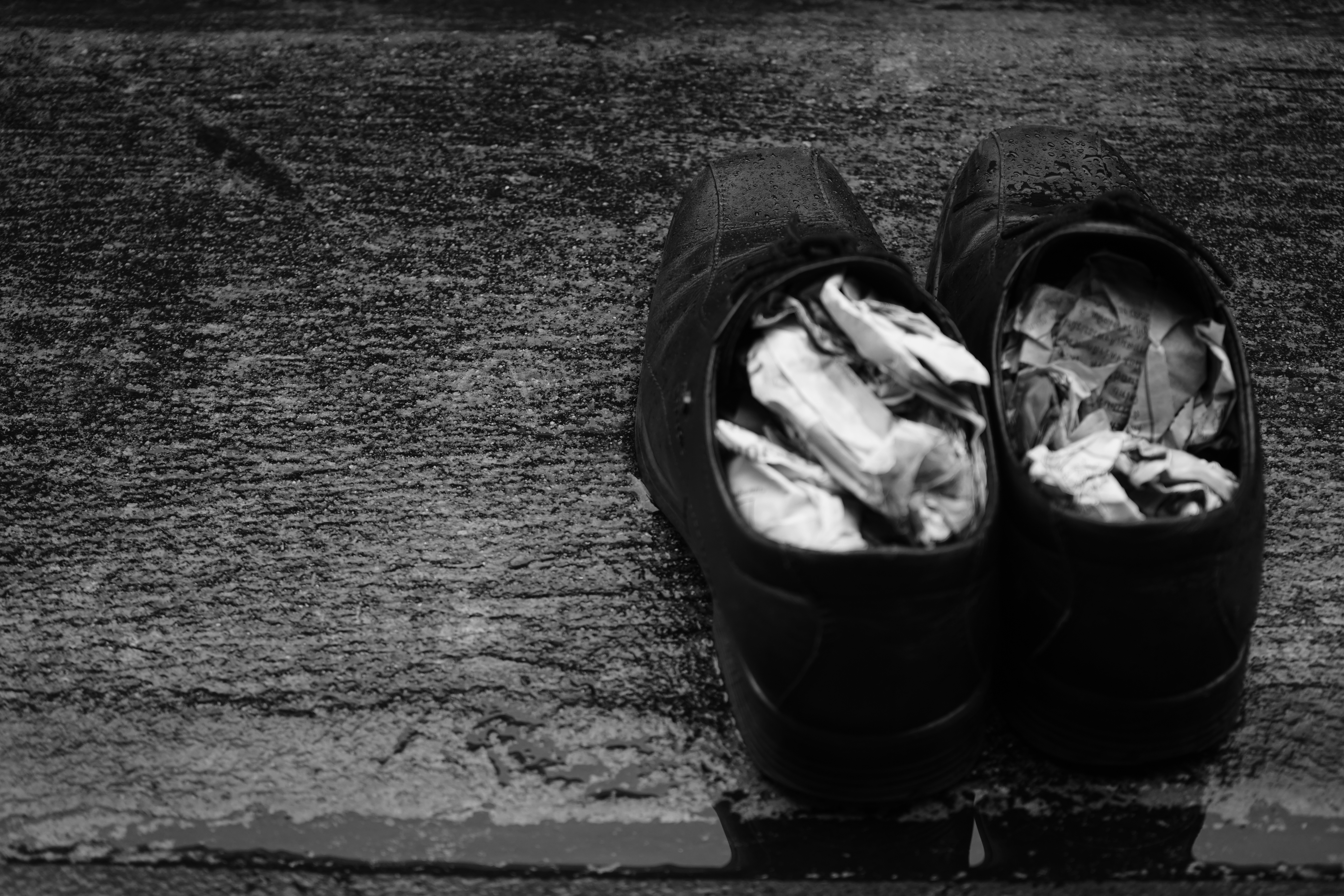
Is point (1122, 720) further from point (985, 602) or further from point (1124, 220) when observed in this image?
point (1124, 220)

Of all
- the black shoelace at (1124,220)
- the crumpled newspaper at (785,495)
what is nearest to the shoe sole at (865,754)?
the crumpled newspaper at (785,495)

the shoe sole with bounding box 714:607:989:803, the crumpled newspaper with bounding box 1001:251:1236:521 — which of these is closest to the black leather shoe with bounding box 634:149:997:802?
the shoe sole with bounding box 714:607:989:803

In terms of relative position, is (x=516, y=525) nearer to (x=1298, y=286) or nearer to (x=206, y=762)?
(x=206, y=762)

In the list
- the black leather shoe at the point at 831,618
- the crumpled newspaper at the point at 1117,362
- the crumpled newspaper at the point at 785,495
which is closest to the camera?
the black leather shoe at the point at 831,618

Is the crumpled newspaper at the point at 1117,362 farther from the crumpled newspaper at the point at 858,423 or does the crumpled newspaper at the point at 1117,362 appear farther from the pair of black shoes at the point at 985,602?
the crumpled newspaper at the point at 858,423

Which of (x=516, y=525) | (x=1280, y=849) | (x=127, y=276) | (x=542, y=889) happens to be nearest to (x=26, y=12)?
(x=127, y=276)

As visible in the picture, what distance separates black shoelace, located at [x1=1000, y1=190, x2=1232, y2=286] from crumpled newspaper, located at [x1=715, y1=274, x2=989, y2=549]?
0.19 metres

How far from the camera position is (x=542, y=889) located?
3.64ft

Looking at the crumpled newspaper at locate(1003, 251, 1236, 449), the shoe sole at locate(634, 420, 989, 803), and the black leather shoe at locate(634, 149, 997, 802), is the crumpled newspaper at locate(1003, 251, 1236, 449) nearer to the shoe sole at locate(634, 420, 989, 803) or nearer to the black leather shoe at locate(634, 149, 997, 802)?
the black leather shoe at locate(634, 149, 997, 802)

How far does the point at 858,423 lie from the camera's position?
3.84 ft

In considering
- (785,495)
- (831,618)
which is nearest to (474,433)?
(785,495)

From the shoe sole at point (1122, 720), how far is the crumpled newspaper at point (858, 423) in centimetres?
21

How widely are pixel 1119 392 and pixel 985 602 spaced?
0.38 metres

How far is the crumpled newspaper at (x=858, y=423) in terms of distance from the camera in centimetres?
110
